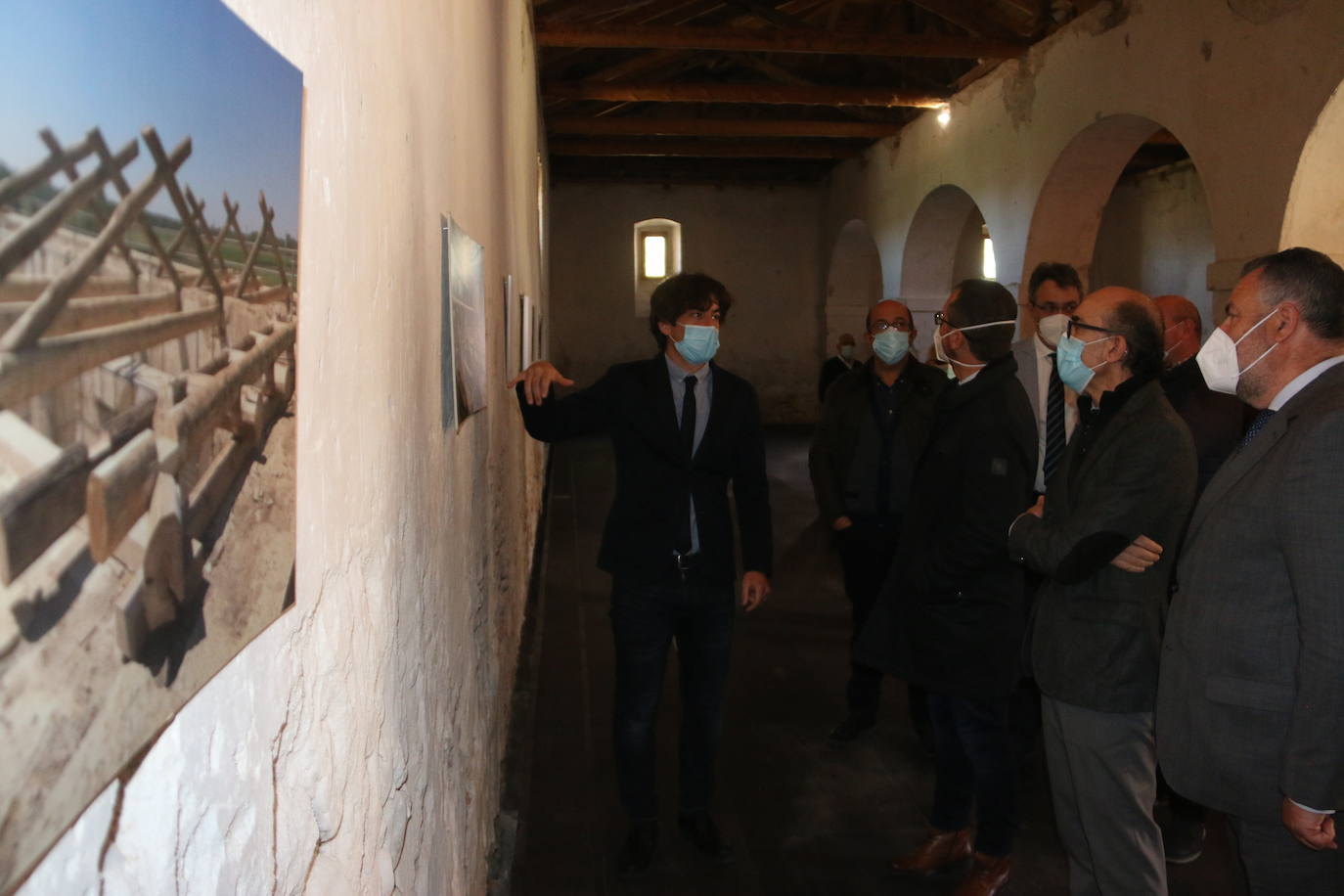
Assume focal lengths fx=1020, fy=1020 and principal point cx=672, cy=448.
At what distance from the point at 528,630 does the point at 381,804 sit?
416 centimetres

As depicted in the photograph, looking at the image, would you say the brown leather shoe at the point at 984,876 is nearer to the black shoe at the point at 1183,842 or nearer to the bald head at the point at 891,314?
the black shoe at the point at 1183,842

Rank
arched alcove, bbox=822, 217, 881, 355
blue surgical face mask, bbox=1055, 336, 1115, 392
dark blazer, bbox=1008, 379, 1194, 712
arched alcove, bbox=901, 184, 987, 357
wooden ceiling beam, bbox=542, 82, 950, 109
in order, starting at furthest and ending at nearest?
arched alcove, bbox=822, 217, 881, 355 → arched alcove, bbox=901, 184, 987, 357 → wooden ceiling beam, bbox=542, 82, 950, 109 → blue surgical face mask, bbox=1055, 336, 1115, 392 → dark blazer, bbox=1008, 379, 1194, 712

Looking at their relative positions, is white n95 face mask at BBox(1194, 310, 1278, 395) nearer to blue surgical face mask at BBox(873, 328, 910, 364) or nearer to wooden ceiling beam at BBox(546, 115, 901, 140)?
blue surgical face mask at BBox(873, 328, 910, 364)

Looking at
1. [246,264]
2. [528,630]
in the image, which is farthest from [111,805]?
[528,630]

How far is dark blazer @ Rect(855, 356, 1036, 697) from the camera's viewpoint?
112 inches

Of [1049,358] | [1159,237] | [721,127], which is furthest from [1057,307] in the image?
[1159,237]

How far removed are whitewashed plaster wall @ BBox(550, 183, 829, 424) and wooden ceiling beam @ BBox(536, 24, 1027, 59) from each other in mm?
8245

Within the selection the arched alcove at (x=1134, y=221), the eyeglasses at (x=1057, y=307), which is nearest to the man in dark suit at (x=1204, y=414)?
the eyeglasses at (x=1057, y=307)

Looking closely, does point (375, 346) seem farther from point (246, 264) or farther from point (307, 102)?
point (246, 264)

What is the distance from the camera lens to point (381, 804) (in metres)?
1.36

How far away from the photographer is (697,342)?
9.64 feet

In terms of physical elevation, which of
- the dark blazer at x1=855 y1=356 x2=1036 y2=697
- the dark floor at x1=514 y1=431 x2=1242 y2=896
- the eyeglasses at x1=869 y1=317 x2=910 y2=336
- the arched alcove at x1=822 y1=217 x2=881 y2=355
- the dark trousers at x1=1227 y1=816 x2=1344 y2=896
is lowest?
the dark floor at x1=514 y1=431 x2=1242 y2=896

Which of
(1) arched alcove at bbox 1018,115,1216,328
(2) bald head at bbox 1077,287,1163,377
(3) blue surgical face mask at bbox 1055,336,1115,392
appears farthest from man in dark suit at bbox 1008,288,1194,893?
(1) arched alcove at bbox 1018,115,1216,328

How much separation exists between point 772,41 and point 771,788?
21.1ft
